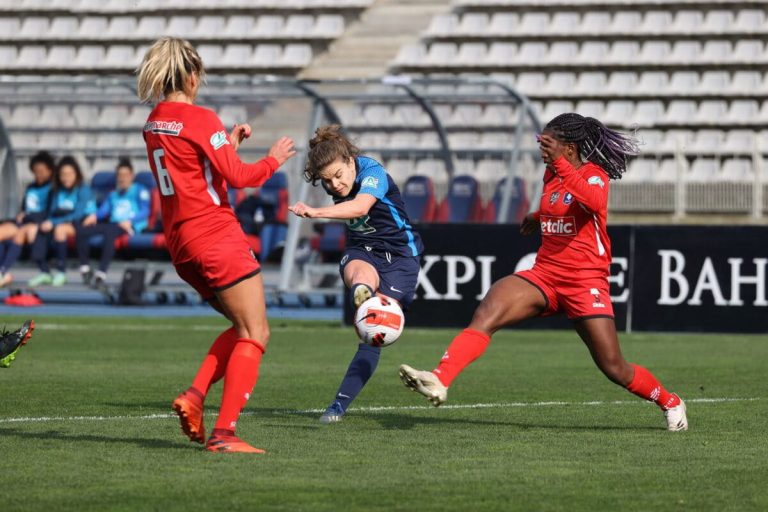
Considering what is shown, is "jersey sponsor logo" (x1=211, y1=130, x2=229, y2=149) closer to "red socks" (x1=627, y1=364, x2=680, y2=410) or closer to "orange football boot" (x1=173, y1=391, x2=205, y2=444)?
"orange football boot" (x1=173, y1=391, x2=205, y2=444)

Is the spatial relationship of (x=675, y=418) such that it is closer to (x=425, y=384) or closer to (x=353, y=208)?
(x=425, y=384)

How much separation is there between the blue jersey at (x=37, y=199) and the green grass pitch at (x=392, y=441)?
7577 mm

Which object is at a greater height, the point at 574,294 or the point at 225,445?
the point at 574,294

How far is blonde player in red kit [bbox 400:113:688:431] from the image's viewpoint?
7.59m

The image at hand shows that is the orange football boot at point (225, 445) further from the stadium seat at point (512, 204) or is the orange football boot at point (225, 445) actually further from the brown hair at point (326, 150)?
the stadium seat at point (512, 204)

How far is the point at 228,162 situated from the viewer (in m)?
6.41

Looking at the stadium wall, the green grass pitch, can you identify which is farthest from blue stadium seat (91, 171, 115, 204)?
the green grass pitch

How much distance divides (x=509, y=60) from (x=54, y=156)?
12112 mm

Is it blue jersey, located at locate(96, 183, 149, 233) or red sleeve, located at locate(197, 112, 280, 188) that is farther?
blue jersey, located at locate(96, 183, 149, 233)

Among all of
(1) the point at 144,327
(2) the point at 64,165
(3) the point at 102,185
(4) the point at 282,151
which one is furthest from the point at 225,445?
(3) the point at 102,185

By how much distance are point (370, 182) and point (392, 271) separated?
2.01 feet

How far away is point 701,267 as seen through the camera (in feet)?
49.9

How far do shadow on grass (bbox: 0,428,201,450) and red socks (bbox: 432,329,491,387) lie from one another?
4.23ft

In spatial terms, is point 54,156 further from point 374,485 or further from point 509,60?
point 374,485
